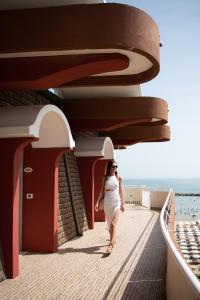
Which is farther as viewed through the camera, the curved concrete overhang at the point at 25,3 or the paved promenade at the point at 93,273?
the curved concrete overhang at the point at 25,3

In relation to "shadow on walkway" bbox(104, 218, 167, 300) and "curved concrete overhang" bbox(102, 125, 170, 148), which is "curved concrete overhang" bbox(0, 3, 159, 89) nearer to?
"shadow on walkway" bbox(104, 218, 167, 300)

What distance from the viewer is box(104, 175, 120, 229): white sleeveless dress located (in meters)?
9.90

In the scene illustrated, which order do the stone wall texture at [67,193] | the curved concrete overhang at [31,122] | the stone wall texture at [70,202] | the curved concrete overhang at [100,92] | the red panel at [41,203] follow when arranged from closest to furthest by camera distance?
the curved concrete overhang at [31,122] < the red panel at [41,203] < the stone wall texture at [67,193] < the stone wall texture at [70,202] < the curved concrete overhang at [100,92]

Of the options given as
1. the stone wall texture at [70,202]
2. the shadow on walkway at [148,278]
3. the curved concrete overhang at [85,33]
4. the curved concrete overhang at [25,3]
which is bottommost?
the shadow on walkway at [148,278]

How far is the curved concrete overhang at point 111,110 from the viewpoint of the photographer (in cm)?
1363

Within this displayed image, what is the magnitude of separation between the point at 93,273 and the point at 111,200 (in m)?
2.33

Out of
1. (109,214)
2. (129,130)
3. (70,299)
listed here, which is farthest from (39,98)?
(129,130)

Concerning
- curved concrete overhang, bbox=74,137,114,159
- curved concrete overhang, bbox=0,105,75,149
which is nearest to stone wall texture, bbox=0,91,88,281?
curved concrete overhang, bbox=74,137,114,159

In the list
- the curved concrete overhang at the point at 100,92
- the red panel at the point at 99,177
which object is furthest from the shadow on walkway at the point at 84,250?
the red panel at the point at 99,177

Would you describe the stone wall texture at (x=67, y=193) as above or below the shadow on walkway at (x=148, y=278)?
above

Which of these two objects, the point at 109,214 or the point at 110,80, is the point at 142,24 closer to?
the point at 110,80

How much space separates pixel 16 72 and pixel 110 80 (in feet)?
8.29

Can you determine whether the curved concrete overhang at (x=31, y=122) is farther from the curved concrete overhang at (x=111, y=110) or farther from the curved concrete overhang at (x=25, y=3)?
the curved concrete overhang at (x=111, y=110)

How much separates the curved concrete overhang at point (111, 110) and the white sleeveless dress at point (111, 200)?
4.04 metres
